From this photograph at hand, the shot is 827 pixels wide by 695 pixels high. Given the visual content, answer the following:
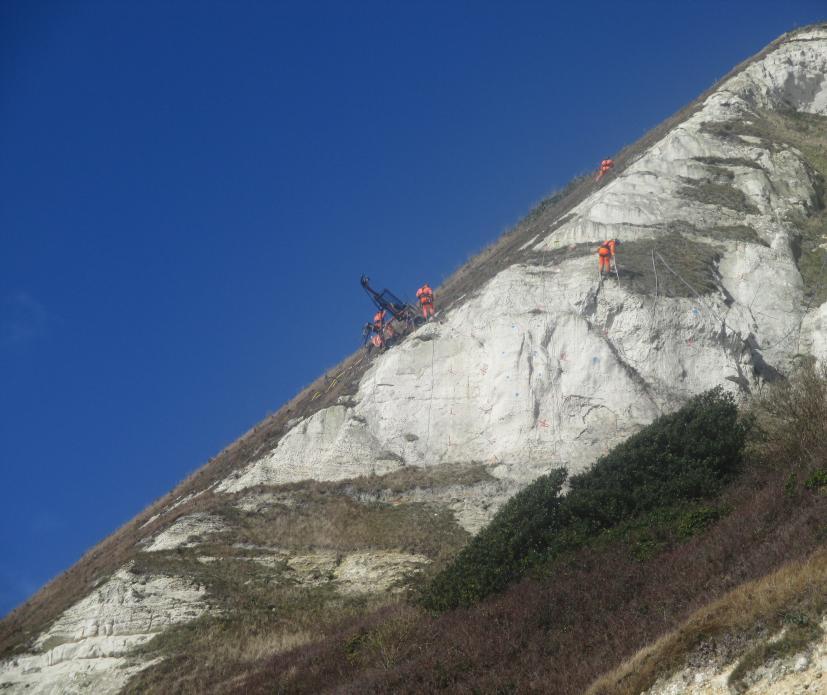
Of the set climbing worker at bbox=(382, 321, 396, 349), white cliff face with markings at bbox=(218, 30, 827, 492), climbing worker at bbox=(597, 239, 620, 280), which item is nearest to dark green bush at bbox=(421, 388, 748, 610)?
white cliff face with markings at bbox=(218, 30, 827, 492)

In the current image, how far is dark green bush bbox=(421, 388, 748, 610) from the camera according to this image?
66.5ft

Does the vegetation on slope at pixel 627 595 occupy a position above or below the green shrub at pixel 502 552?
below

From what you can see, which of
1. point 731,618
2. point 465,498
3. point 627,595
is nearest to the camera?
point 731,618

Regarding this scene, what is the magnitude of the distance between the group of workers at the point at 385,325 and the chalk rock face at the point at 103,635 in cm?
2042

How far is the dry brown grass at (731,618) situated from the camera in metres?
11.5

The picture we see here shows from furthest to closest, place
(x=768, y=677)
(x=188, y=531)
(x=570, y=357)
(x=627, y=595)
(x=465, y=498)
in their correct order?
(x=570, y=357) → (x=465, y=498) → (x=188, y=531) → (x=627, y=595) → (x=768, y=677)

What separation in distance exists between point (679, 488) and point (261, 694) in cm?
1125

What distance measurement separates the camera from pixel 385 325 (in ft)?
146

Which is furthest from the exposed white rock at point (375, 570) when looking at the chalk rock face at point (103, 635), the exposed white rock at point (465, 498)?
the chalk rock face at point (103, 635)

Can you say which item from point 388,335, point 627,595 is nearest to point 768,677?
point 627,595

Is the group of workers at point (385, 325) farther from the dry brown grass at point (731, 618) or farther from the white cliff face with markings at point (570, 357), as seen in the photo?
the dry brown grass at point (731, 618)

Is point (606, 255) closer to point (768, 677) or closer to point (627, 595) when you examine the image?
point (627, 595)

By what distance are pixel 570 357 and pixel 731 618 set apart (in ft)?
73.2

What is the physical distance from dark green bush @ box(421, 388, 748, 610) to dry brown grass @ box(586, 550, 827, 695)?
24.4ft
